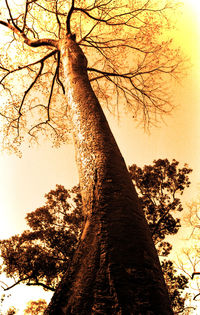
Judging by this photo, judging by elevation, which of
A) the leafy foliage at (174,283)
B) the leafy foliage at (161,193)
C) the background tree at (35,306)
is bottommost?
the background tree at (35,306)

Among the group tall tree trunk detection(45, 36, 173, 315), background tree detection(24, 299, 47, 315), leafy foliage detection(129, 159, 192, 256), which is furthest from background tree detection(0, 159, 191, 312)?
background tree detection(24, 299, 47, 315)

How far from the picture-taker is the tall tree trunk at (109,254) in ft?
2.70

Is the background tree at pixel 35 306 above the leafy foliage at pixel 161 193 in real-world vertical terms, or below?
below

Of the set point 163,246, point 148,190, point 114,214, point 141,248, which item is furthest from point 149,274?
point 163,246

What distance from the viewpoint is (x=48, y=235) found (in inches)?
298

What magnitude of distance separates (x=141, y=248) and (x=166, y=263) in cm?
792

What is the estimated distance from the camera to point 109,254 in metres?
0.95

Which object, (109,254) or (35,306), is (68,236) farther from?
(35,306)

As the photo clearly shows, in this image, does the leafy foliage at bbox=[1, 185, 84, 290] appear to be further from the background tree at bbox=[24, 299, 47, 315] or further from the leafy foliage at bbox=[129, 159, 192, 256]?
the background tree at bbox=[24, 299, 47, 315]

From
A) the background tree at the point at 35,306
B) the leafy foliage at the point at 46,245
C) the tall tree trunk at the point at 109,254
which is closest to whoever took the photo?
the tall tree trunk at the point at 109,254

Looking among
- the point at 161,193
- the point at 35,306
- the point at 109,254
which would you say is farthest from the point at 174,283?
the point at 35,306

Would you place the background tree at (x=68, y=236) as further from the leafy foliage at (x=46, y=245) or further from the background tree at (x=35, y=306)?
the background tree at (x=35, y=306)

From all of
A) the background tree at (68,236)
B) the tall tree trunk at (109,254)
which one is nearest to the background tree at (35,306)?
the background tree at (68,236)

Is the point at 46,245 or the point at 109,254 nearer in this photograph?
the point at 109,254
